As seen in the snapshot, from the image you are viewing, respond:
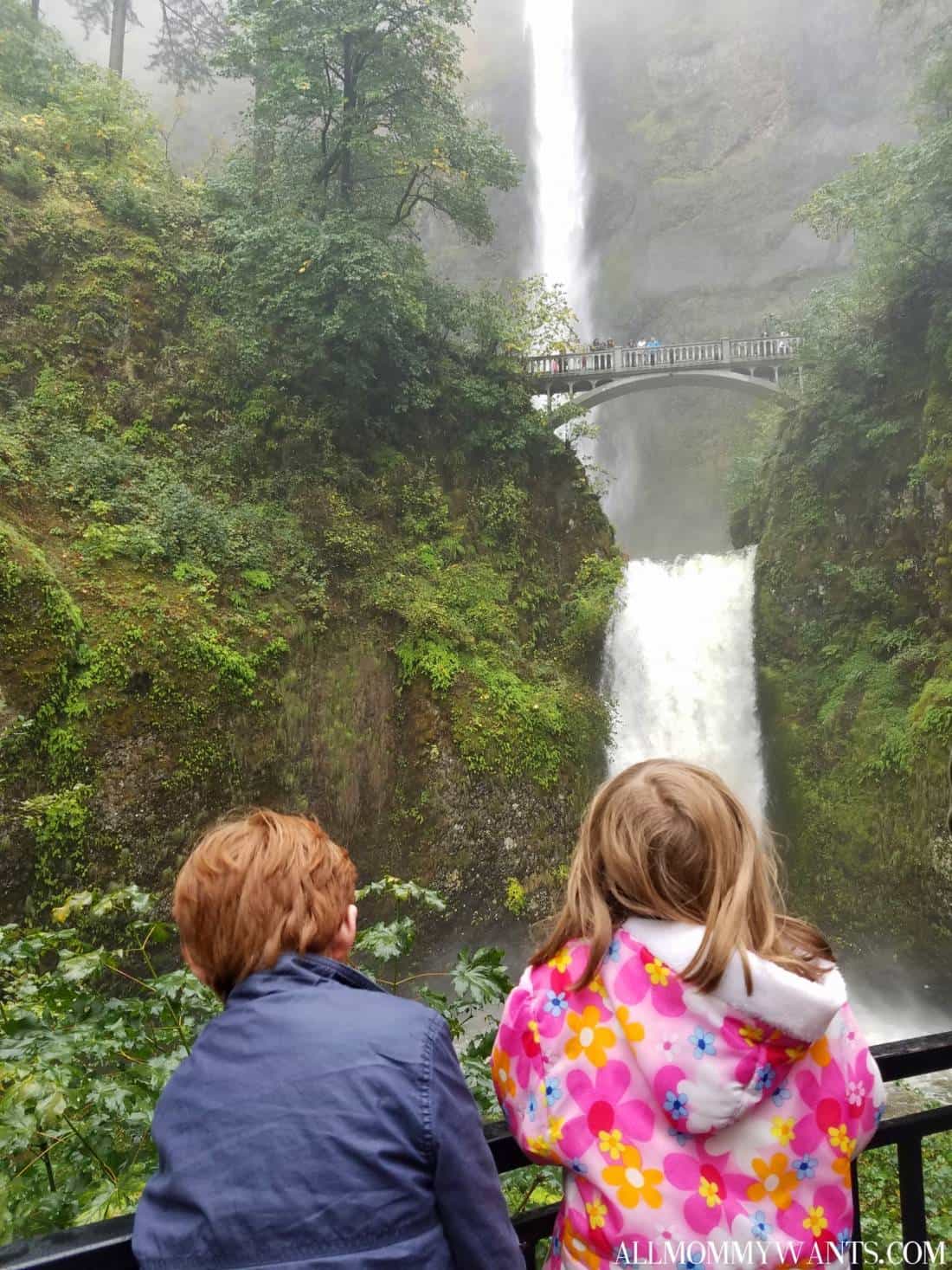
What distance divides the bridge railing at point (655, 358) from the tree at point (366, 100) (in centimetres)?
466

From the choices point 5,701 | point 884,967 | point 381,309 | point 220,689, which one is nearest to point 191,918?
point 5,701

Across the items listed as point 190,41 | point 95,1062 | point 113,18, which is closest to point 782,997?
point 95,1062

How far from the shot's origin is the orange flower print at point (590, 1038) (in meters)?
1.18

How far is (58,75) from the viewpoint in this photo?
1334 cm

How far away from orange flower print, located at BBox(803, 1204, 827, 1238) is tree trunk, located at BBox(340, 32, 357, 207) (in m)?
13.5

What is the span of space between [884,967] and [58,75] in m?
19.3

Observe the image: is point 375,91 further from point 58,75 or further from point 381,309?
point 58,75

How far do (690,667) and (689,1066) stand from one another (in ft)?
39.4

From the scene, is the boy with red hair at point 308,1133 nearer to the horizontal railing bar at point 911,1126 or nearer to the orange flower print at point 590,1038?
the orange flower print at point 590,1038

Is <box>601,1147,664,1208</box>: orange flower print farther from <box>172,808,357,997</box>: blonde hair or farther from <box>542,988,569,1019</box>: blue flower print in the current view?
<box>172,808,357,997</box>: blonde hair

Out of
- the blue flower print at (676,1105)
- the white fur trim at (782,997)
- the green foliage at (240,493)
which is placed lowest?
the blue flower print at (676,1105)

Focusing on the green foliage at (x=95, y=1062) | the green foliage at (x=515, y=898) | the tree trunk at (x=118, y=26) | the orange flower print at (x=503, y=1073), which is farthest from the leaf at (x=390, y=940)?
the tree trunk at (x=118, y=26)

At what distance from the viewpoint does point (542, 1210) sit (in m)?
1.30

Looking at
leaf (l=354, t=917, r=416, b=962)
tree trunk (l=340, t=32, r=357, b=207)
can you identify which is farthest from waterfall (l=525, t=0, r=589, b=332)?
leaf (l=354, t=917, r=416, b=962)
